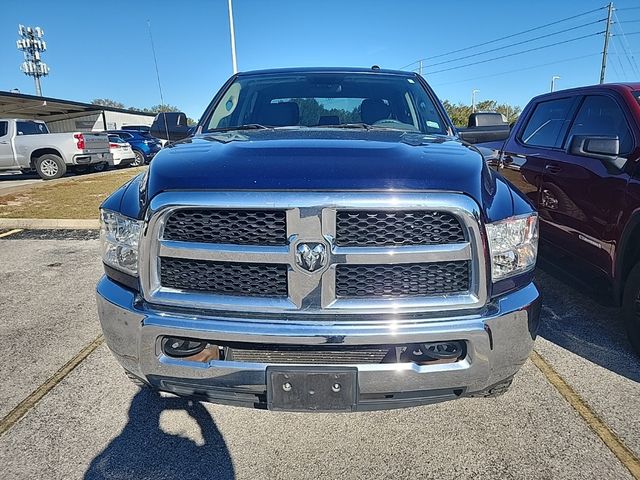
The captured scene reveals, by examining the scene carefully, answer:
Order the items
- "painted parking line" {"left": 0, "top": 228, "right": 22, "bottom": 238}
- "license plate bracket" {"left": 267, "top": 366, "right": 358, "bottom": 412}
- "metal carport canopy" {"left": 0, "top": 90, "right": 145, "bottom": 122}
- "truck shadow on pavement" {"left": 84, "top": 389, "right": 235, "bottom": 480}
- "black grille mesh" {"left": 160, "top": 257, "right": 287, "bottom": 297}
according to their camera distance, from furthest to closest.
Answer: "metal carport canopy" {"left": 0, "top": 90, "right": 145, "bottom": 122} < "painted parking line" {"left": 0, "top": 228, "right": 22, "bottom": 238} < "truck shadow on pavement" {"left": 84, "top": 389, "right": 235, "bottom": 480} < "black grille mesh" {"left": 160, "top": 257, "right": 287, "bottom": 297} < "license plate bracket" {"left": 267, "top": 366, "right": 358, "bottom": 412}

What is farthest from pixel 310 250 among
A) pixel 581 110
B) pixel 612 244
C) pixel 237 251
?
pixel 581 110

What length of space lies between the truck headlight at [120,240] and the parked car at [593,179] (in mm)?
3060

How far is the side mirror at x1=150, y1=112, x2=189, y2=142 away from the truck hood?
1376mm

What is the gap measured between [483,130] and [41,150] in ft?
49.6

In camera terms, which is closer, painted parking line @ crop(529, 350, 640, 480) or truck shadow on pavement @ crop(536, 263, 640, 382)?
painted parking line @ crop(529, 350, 640, 480)

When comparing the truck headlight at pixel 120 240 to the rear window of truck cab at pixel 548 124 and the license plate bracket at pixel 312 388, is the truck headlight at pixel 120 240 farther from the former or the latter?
the rear window of truck cab at pixel 548 124

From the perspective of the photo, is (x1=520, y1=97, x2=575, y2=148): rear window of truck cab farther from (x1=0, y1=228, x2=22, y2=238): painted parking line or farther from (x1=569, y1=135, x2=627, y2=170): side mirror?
(x1=0, y1=228, x2=22, y2=238): painted parking line

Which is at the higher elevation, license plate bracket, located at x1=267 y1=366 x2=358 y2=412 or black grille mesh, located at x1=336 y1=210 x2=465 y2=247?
black grille mesh, located at x1=336 y1=210 x2=465 y2=247

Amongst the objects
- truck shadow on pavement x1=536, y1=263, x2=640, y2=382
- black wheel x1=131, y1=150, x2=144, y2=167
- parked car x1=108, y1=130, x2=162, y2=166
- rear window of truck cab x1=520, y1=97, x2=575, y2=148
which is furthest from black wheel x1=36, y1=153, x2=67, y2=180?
truck shadow on pavement x1=536, y1=263, x2=640, y2=382

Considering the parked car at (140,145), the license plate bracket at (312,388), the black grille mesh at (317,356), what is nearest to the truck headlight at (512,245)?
the black grille mesh at (317,356)

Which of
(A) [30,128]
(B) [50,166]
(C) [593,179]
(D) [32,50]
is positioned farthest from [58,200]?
(D) [32,50]

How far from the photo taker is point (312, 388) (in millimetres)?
1761

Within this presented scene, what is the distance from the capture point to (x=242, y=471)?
2.08 metres

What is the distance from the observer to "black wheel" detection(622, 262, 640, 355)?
9.86 ft
